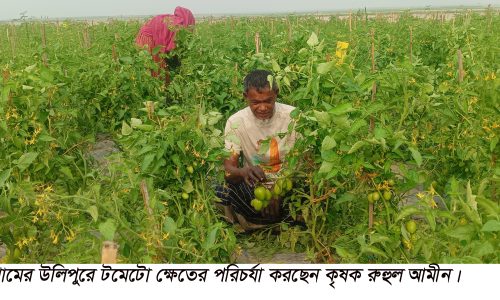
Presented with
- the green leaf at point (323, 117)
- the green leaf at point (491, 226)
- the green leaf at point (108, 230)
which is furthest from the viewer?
the green leaf at point (323, 117)

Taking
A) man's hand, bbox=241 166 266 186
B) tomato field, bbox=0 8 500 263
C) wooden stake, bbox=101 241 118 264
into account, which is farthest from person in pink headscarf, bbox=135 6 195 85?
wooden stake, bbox=101 241 118 264

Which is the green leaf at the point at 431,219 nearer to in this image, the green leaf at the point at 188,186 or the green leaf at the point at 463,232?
the green leaf at the point at 463,232

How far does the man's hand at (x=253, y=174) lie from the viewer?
3354mm

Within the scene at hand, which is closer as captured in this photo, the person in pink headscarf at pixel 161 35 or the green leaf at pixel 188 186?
the green leaf at pixel 188 186

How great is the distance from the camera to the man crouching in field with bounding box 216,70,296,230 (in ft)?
11.4

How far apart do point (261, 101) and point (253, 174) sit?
0.47 m

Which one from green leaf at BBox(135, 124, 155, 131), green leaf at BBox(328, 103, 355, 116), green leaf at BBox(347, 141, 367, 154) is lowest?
green leaf at BBox(347, 141, 367, 154)

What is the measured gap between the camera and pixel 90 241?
218 cm

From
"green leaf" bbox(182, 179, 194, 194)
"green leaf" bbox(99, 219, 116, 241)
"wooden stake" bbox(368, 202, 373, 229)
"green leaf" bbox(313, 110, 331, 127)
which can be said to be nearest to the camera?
"green leaf" bbox(99, 219, 116, 241)

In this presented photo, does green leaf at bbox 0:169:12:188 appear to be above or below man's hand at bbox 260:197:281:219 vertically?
above

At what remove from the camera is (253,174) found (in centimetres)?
337

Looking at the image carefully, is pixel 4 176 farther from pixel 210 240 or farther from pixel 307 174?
pixel 307 174

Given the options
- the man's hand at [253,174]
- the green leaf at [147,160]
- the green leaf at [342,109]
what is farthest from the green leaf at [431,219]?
the man's hand at [253,174]

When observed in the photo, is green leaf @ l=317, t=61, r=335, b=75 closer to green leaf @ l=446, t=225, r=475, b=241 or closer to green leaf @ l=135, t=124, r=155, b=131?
green leaf @ l=135, t=124, r=155, b=131
